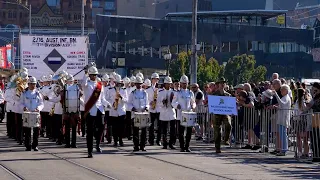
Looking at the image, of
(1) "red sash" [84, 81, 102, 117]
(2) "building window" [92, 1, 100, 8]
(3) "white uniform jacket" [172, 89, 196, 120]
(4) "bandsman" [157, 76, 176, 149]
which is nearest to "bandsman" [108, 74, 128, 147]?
(4) "bandsman" [157, 76, 176, 149]

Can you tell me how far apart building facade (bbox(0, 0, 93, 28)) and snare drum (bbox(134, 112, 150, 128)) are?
130662 millimetres

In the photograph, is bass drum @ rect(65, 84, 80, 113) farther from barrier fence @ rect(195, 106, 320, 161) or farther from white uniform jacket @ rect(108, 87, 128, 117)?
barrier fence @ rect(195, 106, 320, 161)

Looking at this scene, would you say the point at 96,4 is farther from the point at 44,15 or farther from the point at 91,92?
the point at 91,92

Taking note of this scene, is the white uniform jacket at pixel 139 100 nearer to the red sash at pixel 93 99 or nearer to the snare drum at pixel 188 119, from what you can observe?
the snare drum at pixel 188 119

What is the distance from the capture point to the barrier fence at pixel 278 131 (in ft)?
65.5

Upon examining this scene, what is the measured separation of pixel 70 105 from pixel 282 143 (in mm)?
6102

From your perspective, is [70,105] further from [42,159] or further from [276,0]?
[276,0]

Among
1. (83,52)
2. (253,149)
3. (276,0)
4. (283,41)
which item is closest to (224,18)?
(283,41)

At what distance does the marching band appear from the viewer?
68.9 ft

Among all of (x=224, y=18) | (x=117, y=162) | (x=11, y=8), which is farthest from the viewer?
(x=11, y=8)

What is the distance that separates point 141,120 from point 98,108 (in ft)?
7.13

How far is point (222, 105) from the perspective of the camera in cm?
2289

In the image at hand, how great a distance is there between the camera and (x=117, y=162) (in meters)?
19.1

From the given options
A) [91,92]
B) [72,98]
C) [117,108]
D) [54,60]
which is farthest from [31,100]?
[54,60]
